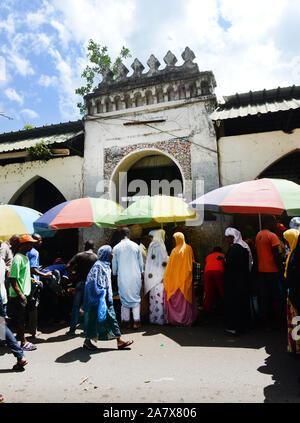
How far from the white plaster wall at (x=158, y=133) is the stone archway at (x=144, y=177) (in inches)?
19.6

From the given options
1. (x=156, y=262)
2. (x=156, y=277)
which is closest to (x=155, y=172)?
(x=156, y=262)

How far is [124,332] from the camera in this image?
4973 mm

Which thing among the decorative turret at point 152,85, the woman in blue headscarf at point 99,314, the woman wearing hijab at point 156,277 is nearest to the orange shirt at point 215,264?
the woman wearing hijab at point 156,277

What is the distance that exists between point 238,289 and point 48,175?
6.58 m

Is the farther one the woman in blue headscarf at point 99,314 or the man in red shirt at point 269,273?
the man in red shirt at point 269,273

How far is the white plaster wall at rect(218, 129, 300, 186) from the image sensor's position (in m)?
7.11

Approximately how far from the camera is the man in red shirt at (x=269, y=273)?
15.4 ft

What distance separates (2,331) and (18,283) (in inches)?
29.2

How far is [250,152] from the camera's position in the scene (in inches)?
288

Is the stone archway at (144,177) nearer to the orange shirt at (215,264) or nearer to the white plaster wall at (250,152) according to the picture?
the white plaster wall at (250,152)

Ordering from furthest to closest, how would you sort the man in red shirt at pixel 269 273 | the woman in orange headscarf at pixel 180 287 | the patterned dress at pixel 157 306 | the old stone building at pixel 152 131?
1. the old stone building at pixel 152 131
2. the patterned dress at pixel 157 306
3. the woman in orange headscarf at pixel 180 287
4. the man in red shirt at pixel 269 273

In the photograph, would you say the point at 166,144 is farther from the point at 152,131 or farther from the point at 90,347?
the point at 90,347

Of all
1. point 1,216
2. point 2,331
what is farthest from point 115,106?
point 2,331

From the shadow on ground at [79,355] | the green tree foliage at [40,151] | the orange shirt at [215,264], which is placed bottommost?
the shadow on ground at [79,355]
